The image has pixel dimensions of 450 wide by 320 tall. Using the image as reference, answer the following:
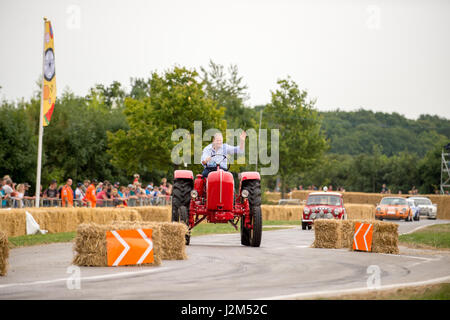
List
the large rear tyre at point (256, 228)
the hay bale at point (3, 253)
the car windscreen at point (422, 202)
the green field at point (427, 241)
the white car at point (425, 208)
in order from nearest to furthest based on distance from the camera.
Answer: the hay bale at point (3, 253) < the large rear tyre at point (256, 228) < the green field at point (427, 241) < the white car at point (425, 208) < the car windscreen at point (422, 202)

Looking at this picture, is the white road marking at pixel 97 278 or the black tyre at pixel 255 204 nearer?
the white road marking at pixel 97 278

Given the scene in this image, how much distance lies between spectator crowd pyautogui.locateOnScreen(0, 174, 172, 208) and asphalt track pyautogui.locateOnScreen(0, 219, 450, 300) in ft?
24.8

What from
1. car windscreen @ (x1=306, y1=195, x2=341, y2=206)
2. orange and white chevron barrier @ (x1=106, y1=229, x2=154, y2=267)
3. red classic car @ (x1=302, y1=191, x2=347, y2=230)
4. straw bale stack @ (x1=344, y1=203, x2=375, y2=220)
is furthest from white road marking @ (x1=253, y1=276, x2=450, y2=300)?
straw bale stack @ (x1=344, y1=203, x2=375, y2=220)

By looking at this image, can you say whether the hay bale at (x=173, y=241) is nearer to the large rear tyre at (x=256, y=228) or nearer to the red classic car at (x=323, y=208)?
the large rear tyre at (x=256, y=228)

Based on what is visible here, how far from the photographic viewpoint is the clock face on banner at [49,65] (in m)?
24.2

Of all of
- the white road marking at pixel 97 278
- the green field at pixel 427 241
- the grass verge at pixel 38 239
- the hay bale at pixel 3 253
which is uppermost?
the hay bale at pixel 3 253

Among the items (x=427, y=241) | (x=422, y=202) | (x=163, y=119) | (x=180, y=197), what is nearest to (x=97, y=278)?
(x=180, y=197)

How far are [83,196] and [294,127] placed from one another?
3497cm

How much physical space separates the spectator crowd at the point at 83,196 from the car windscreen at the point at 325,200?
7513 mm

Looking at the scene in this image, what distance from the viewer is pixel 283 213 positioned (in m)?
40.5

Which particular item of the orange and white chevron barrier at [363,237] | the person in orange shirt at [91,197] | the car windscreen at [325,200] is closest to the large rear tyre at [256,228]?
the orange and white chevron barrier at [363,237]

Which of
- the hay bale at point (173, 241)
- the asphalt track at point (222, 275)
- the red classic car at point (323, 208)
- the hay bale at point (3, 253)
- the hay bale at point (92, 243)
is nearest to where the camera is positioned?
the asphalt track at point (222, 275)

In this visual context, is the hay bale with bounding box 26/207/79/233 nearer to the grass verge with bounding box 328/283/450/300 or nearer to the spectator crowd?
the spectator crowd
